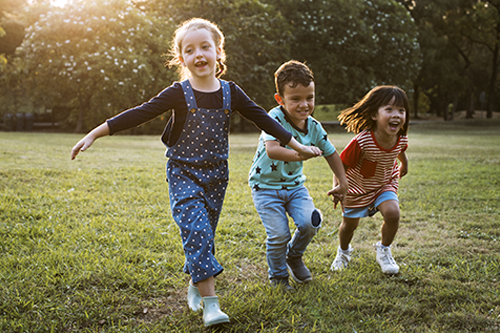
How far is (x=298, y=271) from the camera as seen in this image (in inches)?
129

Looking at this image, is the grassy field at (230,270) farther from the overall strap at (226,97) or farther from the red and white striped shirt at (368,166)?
the overall strap at (226,97)

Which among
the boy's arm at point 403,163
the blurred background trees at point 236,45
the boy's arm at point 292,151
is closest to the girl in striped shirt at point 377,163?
the boy's arm at point 403,163

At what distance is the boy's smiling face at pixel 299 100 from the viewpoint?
3.08 meters

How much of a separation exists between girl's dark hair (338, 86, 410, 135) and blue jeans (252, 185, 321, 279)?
88cm

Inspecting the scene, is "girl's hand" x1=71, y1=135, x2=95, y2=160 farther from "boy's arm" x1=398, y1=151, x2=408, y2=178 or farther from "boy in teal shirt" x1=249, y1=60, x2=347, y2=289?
"boy's arm" x1=398, y1=151, x2=408, y2=178

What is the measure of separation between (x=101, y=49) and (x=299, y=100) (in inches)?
676

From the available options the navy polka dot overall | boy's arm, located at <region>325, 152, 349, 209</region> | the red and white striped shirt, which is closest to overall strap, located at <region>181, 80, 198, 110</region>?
the navy polka dot overall

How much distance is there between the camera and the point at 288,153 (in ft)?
9.11

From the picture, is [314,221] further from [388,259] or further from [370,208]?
[388,259]

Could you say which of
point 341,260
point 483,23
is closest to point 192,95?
point 341,260

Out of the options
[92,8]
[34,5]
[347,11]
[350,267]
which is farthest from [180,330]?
[347,11]

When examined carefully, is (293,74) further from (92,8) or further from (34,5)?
(34,5)

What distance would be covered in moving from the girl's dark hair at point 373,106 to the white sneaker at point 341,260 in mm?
1002

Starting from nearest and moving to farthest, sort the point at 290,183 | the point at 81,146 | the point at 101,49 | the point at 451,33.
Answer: the point at 81,146, the point at 290,183, the point at 101,49, the point at 451,33
